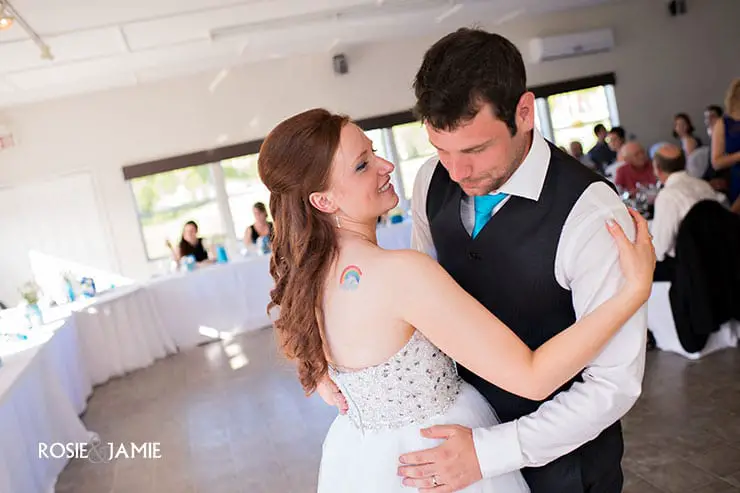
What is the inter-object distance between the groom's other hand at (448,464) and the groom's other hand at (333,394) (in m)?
0.27

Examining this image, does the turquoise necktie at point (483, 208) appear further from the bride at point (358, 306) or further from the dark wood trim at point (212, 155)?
the dark wood trim at point (212, 155)

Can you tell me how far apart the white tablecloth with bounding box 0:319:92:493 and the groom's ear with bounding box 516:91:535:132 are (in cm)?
325

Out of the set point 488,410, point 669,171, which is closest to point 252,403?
point 669,171

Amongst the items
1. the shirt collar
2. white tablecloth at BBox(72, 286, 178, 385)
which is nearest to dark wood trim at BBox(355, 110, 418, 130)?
white tablecloth at BBox(72, 286, 178, 385)

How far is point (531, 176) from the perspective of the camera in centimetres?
145

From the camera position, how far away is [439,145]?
4.66 ft

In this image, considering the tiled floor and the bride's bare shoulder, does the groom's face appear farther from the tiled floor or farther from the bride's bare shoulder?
the tiled floor

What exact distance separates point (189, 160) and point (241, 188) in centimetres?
78

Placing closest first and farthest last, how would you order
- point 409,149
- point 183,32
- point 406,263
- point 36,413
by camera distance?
1. point 406,263
2. point 36,413
3. point 183,32
4. point 409,149

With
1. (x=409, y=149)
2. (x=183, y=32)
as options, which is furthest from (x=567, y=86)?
(x=183, y=32)

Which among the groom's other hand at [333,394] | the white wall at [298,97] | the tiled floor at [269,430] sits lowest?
the tiled floor at [269,430]

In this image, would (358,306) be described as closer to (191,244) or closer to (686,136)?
(191,244)

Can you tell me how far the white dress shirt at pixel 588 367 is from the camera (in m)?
1.35

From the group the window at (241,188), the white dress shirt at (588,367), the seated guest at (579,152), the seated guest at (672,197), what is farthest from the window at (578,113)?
the white dress shirt at (588,367)
